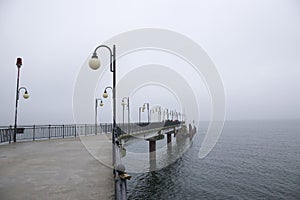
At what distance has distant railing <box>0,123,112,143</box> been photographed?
52.9 ft

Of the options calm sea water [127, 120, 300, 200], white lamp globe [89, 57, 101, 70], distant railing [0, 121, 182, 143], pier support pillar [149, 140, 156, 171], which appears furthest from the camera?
pier support pillar [149, 140, 156, 171]

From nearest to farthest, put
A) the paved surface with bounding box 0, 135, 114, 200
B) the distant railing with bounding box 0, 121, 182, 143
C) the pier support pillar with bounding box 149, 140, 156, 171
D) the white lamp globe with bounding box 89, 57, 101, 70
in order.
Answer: the paved surface with bounding box 0, 135, 114, 200
the white lamp globe with bounding box 89, 57, 101, 70
the distant railing with bounding box 0, 121, 182, 143
the pier support pillar with bounding box 149, 140, 156, 171

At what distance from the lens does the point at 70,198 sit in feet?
16.0

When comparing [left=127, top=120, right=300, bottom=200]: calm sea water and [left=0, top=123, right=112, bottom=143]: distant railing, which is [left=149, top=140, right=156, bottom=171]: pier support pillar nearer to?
[left=127, top=120, right=300, bottom=200]: calm sea water

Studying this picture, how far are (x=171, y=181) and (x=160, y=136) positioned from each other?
8.09 meters

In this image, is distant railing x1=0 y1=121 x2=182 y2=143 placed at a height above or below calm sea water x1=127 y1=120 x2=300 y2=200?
above

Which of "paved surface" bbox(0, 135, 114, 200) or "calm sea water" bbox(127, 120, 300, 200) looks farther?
"calm sea water" bbox(127, 120, 300, 200)

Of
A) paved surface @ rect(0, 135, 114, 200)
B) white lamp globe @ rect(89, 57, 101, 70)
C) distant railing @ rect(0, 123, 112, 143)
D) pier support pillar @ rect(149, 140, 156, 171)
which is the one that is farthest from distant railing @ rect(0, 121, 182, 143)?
white lamp globe @ rect(89, 57, 101, 70)

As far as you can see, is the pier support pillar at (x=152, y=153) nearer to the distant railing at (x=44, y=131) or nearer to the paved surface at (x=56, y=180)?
the distant railing at (x=44, y=131)

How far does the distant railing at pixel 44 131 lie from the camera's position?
16125 millimetres

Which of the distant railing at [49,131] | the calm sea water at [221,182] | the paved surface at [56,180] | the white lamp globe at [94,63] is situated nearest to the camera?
the paved surface at [56,180]

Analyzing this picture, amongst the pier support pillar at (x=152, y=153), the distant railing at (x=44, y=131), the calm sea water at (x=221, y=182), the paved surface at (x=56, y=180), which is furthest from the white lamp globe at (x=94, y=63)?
the pier support pillar at (x=152, y=153)

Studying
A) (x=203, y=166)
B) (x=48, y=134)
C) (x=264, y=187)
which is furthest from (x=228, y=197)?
(x=48, y=134)

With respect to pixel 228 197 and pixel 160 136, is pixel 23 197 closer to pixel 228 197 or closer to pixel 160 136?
pixel 228 197
